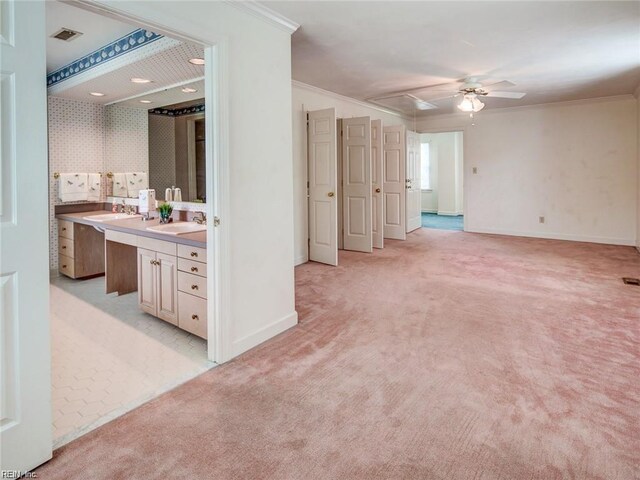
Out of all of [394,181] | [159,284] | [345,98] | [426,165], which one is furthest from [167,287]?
[426,165]

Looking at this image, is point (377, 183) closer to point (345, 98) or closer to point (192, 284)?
point (345, 98)

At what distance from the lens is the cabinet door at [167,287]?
2.93 meters

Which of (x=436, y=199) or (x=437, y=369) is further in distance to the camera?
(x=436, y=199)

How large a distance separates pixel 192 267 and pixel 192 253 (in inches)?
3.9

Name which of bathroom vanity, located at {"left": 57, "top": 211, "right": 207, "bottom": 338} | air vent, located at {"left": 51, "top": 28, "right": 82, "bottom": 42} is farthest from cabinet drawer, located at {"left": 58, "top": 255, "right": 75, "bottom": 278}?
air vent, located at {"left": 51, "top": 28, "right": 82, "bottom": 42}

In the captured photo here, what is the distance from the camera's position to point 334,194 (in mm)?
4988

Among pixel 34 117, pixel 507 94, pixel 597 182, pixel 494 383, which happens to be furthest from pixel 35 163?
pixel 597 182

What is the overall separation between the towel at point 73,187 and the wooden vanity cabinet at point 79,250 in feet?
1.01

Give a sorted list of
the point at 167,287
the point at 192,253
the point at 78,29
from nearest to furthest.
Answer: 1. the point at 192,253
2. the point at 167,287
3. the point at 78,29

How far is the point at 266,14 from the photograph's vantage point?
2.69 m

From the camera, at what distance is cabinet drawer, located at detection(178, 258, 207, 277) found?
2.69 m

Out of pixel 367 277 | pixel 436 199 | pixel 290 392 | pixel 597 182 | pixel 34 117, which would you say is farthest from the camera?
pixel 436 199

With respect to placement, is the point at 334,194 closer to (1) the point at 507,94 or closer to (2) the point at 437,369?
(1) the point at 507,94

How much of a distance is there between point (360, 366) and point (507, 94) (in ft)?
12.9
